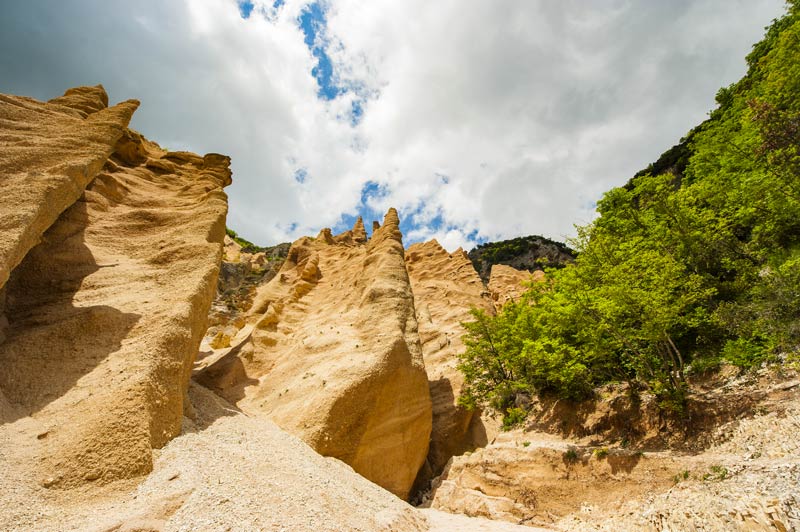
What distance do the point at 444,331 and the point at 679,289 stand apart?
16620mm

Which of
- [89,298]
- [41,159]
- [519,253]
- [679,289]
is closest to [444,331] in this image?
[679,289]

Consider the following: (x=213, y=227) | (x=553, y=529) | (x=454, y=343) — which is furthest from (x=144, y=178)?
(x=553, y=529)

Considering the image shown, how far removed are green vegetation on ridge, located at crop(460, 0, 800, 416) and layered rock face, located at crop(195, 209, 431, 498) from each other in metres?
3.98

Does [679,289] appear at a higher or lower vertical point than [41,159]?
lower

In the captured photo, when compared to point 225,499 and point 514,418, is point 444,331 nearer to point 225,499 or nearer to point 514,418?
point 514,418

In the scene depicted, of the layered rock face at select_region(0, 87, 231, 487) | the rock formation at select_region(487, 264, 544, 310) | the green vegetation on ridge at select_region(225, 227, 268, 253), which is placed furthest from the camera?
the green vegetation on ridge at select_region(225, 227, 268, 253)

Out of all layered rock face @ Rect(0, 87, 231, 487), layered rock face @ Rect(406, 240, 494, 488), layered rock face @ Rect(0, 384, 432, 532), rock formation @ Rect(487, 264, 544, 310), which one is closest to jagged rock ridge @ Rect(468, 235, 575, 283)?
rock formation @ Rect(487, 264, 544, 310)

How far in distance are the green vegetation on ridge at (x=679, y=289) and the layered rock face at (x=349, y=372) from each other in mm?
3979

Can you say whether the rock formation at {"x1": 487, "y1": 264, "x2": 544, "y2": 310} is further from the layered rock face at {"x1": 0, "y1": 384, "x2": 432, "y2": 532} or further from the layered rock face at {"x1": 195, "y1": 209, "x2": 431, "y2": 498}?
the layered rock face at {"x1": 0, "y1": 384, "x2": 432, "y2": 532}

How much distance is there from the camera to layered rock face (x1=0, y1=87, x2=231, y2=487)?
8.28 meters

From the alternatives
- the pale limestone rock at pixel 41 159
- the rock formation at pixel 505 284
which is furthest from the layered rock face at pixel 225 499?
the rock formation at pixel 505 284

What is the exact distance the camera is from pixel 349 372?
16.2m

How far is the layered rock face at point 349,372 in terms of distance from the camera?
15.0m

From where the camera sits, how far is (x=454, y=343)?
2673 centimetres
